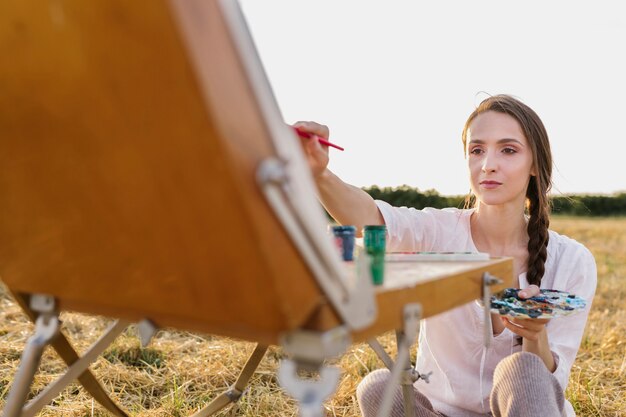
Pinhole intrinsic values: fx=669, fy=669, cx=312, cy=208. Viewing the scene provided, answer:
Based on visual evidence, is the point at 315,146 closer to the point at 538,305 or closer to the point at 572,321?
the point at 538,305

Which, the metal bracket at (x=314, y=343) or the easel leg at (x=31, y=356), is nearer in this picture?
the metal bracket at (x=314, y=343)

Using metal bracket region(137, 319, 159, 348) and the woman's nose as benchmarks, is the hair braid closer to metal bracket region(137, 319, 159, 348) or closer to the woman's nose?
the woman's nose

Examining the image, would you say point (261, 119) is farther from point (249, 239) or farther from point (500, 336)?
point (500, 336)

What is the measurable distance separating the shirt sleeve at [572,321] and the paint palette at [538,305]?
0.63ft

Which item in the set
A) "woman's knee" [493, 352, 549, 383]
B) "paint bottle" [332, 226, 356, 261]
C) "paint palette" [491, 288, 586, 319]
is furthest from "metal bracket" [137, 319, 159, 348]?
"woman's knee" [493, 352, 549, 383]

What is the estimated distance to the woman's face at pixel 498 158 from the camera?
210 cm

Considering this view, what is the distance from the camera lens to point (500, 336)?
203 cm

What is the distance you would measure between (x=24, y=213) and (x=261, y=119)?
1.88ft

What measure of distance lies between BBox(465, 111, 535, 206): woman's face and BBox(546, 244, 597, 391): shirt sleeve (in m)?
0.27

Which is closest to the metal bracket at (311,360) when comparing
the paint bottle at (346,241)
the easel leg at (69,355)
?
the paint bottle at (346,241)

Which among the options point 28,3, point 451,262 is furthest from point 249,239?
point 451,262

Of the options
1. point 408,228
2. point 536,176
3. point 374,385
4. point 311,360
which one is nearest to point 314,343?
point 311,360

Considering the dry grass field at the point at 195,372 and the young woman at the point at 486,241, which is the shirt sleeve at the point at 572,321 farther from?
the dry grass field at the point at 195,372

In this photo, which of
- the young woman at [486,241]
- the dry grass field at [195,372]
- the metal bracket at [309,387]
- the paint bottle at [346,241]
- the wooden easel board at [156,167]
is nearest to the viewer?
the wooden easel board at [156,167]
